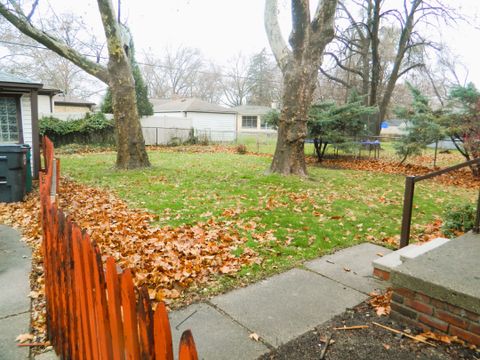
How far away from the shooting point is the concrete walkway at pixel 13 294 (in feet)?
8.30

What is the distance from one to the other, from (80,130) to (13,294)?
19.0 meters

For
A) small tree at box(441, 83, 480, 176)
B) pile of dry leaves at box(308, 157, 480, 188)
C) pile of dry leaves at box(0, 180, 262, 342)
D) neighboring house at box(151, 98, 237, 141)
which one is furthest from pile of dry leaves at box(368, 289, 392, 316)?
neighboring house at box(151, 98, 237, 141)

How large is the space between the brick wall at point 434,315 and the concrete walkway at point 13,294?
2900mm

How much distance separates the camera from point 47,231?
2469 mm

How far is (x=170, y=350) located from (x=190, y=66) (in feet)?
186

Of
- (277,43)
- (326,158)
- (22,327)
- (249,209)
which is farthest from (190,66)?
(22,327)

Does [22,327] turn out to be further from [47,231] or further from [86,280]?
[86,280]

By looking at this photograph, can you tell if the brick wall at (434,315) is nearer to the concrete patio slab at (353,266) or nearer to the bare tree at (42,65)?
the concrete patio slab at (353,266)

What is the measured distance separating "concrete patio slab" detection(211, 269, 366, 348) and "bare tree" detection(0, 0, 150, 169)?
29.4ft

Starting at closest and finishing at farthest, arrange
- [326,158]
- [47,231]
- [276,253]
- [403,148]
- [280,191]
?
[47,231] < [276,253] < [280,191] < [403,148] < [326,158]

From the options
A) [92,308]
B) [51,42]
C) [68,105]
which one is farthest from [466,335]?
[68,105]

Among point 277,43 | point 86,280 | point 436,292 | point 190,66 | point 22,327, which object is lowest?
point 22,327

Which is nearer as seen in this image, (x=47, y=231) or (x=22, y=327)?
(x=47, y=231)

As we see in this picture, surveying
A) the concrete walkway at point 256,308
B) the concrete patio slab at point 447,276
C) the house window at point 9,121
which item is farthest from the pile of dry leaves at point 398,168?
the house window at point 9,121
